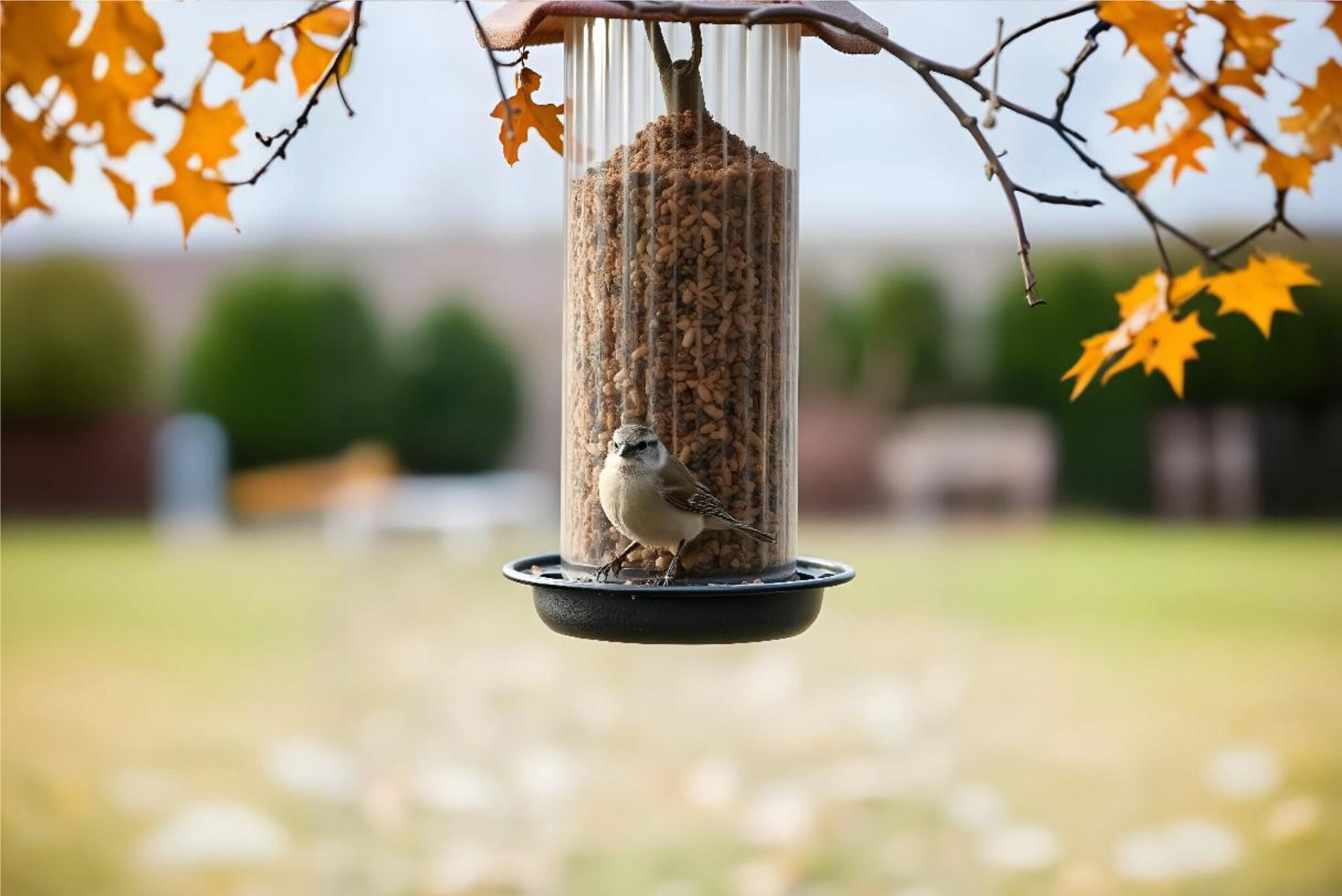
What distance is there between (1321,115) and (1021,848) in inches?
153

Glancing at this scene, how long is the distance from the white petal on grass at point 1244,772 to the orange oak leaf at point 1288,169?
4.17m

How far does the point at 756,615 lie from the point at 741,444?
277 mm

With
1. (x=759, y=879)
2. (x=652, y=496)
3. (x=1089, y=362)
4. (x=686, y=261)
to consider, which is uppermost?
(x=686, y=261)

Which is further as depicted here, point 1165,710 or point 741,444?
point 1165,710

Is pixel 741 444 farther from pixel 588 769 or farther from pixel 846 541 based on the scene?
pixel 846 541

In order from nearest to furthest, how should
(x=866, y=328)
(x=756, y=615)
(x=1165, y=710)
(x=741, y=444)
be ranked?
(x=756, y=615)
(x=741, y=444)
(x=1165, y=710)
(x=866, y=328)

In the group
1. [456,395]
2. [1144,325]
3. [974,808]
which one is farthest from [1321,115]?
[456,395]

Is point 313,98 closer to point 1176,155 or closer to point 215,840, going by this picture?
point 1176,155

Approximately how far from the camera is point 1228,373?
720cm

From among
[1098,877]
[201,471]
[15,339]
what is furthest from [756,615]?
[15,339]

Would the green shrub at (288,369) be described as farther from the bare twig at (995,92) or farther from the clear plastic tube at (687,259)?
the bare twig at (995,92)

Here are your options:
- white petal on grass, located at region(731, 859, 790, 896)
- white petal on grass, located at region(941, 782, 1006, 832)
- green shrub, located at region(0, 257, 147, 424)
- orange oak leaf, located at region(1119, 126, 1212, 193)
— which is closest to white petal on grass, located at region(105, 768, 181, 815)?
white petal on grass, located at region(731, 859, 790, 896)

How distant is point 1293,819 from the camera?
16.2ft

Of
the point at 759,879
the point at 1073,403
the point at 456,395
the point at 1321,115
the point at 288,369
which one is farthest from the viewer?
the point at 288,369
